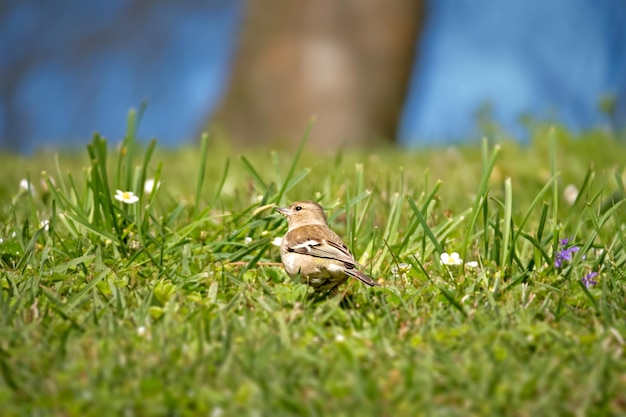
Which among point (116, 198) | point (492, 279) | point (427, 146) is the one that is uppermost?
point (116, 198)

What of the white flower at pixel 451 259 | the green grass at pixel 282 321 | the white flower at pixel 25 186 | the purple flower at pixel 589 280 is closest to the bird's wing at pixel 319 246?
the green grass at pixel 282 321

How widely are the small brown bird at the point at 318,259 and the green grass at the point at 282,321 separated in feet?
0.28

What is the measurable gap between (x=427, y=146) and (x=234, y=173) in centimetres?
301

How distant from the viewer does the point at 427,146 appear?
9117 millimetres

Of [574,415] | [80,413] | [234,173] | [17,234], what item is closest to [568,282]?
[574,415]

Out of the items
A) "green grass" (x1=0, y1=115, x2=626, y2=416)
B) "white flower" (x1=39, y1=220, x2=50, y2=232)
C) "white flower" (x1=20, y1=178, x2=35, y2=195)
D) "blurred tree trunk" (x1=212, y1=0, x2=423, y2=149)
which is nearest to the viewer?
"green grass" (x1=0, y1=115, x2=626, y2=416)

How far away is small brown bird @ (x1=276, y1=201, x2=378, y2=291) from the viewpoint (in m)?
3.29

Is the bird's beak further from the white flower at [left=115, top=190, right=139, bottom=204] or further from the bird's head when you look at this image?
the white flower at [left=115, top=190, right=139, bottom=204]

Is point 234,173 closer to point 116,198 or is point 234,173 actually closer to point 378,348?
point 116,198

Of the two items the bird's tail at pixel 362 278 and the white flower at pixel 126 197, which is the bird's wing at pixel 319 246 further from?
the white flower at pixel 126 197

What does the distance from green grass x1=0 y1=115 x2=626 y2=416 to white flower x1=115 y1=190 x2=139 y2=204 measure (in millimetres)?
69

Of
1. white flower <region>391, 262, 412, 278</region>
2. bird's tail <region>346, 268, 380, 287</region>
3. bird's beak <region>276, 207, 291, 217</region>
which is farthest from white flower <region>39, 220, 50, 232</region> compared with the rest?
white flower <region>391, 262, 412, 278</region>

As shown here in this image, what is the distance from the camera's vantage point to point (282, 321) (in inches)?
110

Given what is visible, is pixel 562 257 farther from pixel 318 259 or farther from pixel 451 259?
pixel 318 259
